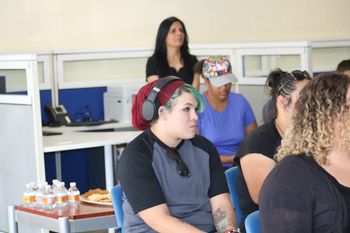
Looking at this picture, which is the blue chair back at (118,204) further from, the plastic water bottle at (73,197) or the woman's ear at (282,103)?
the woman's ear at (282,103)

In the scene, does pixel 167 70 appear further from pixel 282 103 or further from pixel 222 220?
pixel 222 220

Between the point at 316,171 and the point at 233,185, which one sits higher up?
the point at 316,171

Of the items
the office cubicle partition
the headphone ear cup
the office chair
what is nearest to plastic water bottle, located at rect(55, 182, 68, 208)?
the headphone ear cup

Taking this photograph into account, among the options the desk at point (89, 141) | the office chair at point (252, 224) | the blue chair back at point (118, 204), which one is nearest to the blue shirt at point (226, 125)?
the desk at point (89, 141)

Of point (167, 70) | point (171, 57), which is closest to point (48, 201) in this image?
point (167, 70)

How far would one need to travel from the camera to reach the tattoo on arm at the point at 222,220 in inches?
109

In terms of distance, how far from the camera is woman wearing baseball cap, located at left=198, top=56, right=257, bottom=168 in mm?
4703

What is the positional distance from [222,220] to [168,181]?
0.25m

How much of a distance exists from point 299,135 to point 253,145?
729mm

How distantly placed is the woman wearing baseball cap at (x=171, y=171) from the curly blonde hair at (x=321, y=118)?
60cm

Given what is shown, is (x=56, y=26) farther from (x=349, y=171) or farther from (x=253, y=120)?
(x=349, y=171)

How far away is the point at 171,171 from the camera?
2.71m

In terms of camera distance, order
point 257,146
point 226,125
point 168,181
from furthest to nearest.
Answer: point 226,125
point 257,146
point 168,181

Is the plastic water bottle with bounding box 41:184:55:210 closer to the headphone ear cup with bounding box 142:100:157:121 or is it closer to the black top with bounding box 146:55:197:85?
the headphone ear cup with bounding box 142:100:157:121
